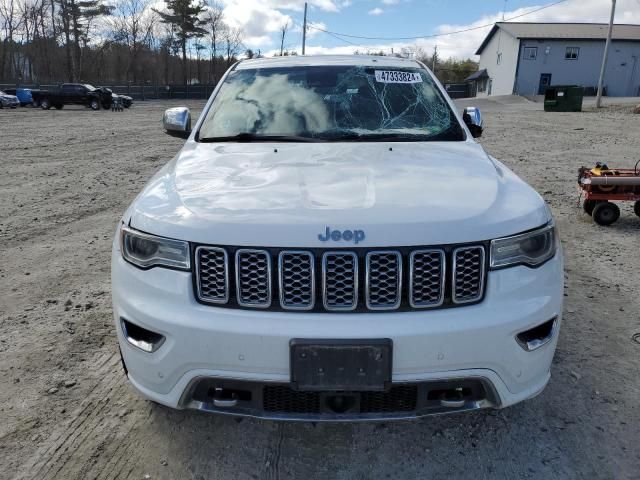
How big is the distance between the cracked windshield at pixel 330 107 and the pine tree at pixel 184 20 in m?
67.3

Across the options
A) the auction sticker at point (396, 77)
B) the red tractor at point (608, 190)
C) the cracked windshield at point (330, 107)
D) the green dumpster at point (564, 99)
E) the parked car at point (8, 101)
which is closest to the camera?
the cracked windshield at point (330, 107)

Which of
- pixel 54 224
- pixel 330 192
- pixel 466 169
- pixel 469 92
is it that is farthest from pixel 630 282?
pixel 469 92

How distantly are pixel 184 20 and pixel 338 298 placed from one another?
7332 centimetres

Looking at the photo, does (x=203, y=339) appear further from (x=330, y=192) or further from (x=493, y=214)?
(x=493, y=214)

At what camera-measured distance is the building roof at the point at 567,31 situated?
50.2 m

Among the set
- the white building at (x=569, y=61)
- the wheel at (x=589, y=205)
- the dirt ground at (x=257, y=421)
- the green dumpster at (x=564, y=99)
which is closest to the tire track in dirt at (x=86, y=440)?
the dirt ground at (x=257, y=421)

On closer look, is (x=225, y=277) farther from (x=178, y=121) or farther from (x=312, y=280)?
(x=178, y=121)

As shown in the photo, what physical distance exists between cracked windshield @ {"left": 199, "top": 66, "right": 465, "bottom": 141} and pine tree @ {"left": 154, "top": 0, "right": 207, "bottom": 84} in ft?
221

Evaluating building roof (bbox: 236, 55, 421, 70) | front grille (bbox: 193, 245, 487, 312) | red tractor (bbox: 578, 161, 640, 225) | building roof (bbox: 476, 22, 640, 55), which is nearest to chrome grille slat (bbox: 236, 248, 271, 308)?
front grille (bbox: 193, 245, 487, 312)

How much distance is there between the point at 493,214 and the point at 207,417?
1.68 metres

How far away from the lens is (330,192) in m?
2.22

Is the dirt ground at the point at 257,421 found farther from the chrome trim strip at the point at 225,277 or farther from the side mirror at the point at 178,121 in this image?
the side mirror at the point at 178,121

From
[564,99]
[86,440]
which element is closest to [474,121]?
[86,440]

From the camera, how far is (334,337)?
1890mm
